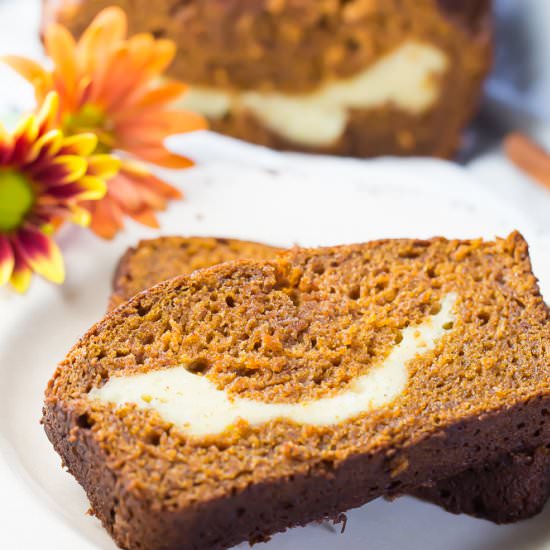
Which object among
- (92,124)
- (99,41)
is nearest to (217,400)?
(92,124)

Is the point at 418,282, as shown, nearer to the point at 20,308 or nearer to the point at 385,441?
the point at 385,441

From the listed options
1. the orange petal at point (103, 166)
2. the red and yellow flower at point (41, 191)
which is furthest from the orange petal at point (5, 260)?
the orange petal at point (103, 166)

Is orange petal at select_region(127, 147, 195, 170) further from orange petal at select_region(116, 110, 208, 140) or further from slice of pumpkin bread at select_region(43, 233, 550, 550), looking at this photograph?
slice of pumpkin bread at select_region(43, 233, 550, 550)

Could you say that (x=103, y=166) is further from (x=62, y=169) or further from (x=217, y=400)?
(x=217, y=400)

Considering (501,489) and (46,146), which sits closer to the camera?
(501,489)

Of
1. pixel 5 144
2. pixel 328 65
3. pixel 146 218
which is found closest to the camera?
pixel 5 144

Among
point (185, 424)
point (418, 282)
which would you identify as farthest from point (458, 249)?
point (185, 424)
